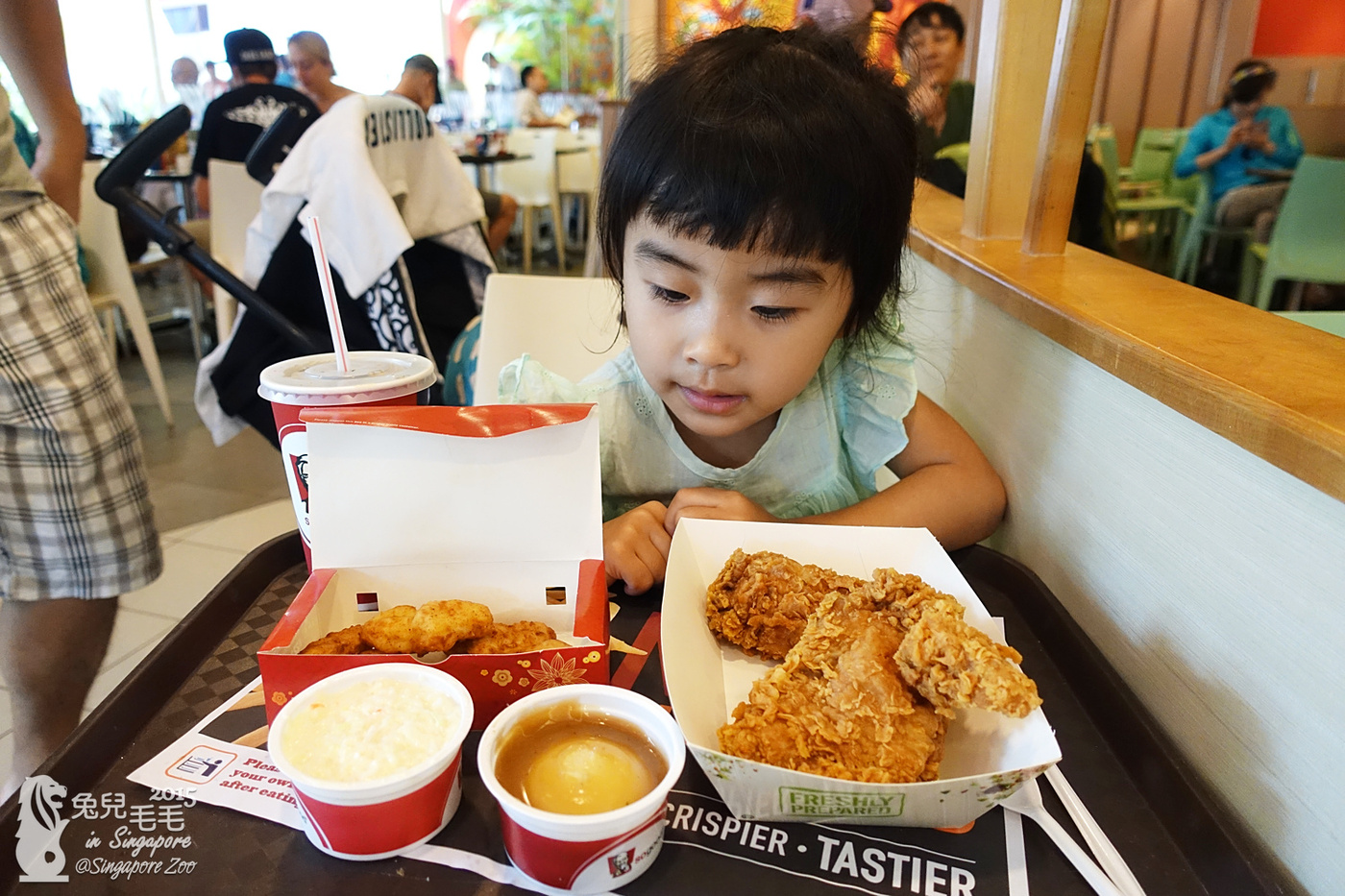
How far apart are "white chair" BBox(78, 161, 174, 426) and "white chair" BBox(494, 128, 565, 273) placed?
358 centimetres

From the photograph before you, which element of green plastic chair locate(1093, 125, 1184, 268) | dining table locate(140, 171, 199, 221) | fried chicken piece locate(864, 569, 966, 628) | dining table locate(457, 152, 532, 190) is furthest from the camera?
green plastic chair locate(1093, 125, 1184, 268)

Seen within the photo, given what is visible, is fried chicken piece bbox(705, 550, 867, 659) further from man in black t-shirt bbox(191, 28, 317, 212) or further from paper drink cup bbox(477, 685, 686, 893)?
man in black t-shirt bbox(191, 28, 317, 212)

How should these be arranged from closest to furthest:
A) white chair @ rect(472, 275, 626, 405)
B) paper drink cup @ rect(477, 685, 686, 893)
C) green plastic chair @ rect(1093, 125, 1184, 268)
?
paper drink cup @ rect(477, 685, 686, 893), white chair @ rect(472, 275, 626, 405), green plastic chair @ rect(1093, 125, 1184, 268)

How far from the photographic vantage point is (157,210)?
6.01 feet

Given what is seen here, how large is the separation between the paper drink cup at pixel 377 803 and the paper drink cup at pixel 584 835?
0.13 feet

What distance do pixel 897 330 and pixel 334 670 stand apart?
0.93 m

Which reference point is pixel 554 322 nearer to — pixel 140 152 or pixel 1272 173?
pixel 140 152

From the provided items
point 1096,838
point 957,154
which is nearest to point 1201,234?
point 957,154

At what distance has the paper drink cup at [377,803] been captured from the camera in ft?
A: 1.65

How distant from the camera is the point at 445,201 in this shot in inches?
88.4

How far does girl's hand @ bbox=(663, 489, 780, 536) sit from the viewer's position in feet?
3.08

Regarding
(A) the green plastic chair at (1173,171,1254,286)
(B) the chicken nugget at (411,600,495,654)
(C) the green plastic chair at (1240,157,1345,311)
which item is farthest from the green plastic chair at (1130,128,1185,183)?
(B) the chicken nugget at (411,600,495,654)

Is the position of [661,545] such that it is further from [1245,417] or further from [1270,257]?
[1270,257]

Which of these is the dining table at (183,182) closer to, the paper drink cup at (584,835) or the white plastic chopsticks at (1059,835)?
the paper drink cup at (584,835)
